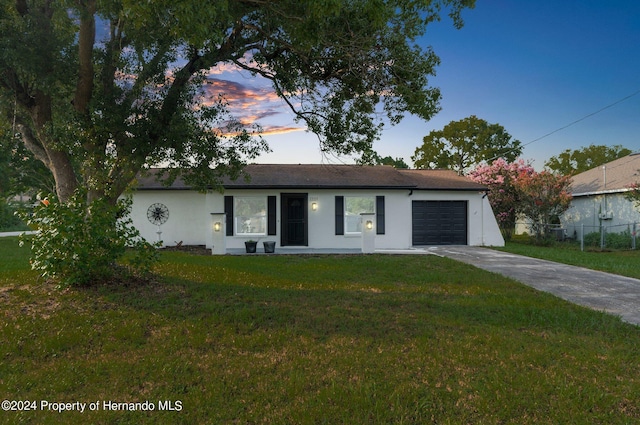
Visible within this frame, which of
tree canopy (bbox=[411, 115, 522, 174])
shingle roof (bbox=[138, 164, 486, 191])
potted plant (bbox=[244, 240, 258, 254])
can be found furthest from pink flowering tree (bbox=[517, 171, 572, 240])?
tree canopy (bbox=[411, 115, 522, 174])

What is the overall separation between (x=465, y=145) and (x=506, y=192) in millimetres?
20493

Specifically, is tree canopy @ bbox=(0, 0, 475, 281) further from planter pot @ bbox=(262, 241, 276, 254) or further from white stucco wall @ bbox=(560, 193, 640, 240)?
white stucco wall @ bbox=(560, 193, 640, 240)

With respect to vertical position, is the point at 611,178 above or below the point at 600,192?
above

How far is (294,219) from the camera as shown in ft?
47.0

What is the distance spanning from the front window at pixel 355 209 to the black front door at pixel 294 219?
5.78 ft

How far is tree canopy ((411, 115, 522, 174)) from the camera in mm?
36969

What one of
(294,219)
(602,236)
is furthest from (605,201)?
(294,219)

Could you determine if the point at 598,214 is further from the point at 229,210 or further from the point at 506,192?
the point at 229,210

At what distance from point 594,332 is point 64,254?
790 cm

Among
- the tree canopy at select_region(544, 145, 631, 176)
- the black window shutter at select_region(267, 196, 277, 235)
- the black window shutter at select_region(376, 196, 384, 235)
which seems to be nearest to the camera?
the black window shutter at select_region(267, 196, 277, 235)

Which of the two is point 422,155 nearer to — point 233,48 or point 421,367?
point 233,48

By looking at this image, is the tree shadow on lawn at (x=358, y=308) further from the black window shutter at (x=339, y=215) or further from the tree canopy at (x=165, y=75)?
the black window shutter at (x=339, y=215)

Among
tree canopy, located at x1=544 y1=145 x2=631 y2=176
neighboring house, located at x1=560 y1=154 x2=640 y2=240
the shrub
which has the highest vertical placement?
tree canopy, located at x1=544 y1=145 x2=631 y2=176

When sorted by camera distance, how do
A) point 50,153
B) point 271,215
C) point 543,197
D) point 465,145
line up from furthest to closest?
point 465,145, point 543,197, point 271,215, point 50,153
